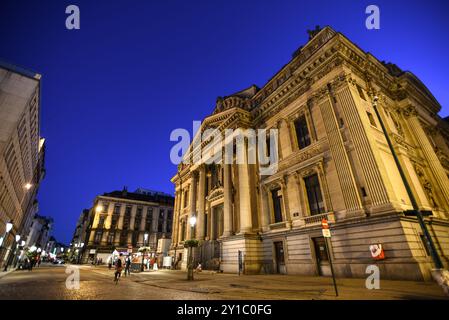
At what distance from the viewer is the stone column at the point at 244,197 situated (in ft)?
67.5

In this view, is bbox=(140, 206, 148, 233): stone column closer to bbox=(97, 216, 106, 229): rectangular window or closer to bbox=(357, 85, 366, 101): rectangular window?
bbox=(97, 216, 106, 229): rectangular window

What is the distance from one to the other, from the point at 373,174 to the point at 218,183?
17638 millimetres

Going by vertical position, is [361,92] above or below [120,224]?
above

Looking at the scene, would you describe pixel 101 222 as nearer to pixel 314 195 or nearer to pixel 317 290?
pixel 314 195

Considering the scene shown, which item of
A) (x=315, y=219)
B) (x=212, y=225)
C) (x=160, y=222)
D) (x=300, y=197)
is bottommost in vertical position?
(x=315, y=219)

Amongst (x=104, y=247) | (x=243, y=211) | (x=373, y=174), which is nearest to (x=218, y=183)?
(x=243, y=211)

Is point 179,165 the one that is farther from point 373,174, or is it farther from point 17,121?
point 373,174

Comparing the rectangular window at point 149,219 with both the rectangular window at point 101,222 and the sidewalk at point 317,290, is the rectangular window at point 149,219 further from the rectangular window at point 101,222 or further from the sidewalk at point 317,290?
the sidewalk at point 317,290

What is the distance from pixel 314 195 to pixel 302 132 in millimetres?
6039

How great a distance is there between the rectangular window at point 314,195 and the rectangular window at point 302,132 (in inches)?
130

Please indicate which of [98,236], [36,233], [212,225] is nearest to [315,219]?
[212,225]

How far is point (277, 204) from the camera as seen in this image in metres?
19.9

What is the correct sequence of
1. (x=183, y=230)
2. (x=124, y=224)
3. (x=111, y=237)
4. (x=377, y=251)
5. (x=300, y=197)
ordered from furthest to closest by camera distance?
(x=124, y=224)
(x=111, y=237)
(x=183, y=230)
(x=300, y=197)
(x=377, y=251)
